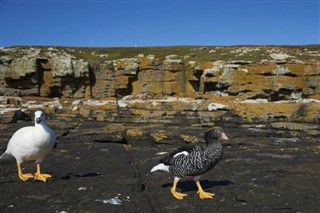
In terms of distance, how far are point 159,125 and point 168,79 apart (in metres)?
14.4

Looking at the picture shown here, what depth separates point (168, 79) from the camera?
33969mm

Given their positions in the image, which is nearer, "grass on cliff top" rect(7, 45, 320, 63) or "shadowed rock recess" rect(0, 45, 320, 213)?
"shadowed rock recess" rect(0, 45, 320, 213)

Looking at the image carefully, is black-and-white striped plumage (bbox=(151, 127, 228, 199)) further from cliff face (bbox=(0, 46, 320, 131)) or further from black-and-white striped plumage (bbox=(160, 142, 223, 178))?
cliff face (bbox=(0, 46, 320, 131))

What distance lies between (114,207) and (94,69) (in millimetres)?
28430

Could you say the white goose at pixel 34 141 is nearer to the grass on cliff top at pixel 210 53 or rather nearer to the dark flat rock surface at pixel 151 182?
the dark flat rock surface at pixel 151 182

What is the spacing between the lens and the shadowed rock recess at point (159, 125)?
7336 mm

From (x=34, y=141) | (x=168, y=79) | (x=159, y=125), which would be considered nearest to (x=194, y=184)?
(x=34, y=141)

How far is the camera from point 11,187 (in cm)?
802

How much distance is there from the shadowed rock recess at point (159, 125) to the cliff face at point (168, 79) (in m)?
0.09

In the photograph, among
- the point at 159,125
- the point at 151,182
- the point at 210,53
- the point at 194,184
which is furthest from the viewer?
the point at 210,53

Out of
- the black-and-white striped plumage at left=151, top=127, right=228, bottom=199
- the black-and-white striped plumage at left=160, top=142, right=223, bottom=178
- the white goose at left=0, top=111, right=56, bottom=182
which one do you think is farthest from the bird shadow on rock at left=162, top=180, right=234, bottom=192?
the white goose at left=0, top=111, right=56, bottom=182

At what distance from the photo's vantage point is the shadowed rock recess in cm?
→ 734

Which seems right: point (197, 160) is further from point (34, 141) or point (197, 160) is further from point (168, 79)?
point (168, 79)

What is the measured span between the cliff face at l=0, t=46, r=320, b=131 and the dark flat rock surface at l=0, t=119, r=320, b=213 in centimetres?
1119
